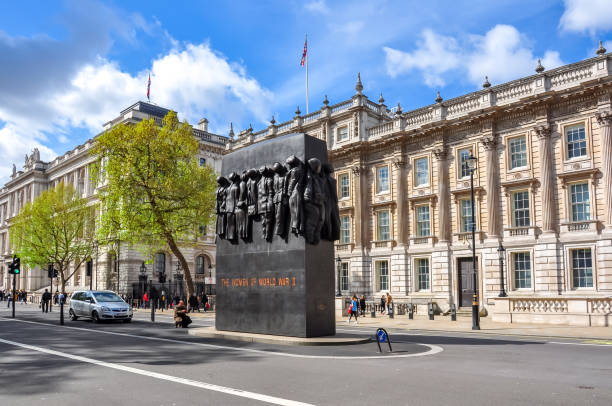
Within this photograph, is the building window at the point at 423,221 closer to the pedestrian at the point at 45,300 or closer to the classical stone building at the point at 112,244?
the classical stone building at the point at 112,244

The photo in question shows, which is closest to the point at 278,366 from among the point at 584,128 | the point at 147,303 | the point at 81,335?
the point at 81,335

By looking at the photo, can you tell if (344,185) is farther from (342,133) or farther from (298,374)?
(298,374)

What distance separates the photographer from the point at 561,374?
10016 millimetres

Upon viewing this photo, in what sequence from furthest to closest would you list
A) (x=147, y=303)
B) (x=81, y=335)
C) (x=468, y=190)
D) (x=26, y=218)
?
(x=26, y=218)
(x=147, y=303)
(x=468, y=190)
(x=81, y=335)

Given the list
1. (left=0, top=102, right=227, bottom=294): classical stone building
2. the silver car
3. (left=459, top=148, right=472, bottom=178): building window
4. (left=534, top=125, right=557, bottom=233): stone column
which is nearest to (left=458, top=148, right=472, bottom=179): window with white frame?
(left=459, top=148, right=472, bottom=178): building window

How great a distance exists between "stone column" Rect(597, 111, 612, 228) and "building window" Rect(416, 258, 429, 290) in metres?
12.5

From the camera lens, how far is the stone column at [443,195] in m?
36.1

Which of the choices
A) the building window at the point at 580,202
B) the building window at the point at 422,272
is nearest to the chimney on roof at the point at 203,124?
the building window at the point at 422,272

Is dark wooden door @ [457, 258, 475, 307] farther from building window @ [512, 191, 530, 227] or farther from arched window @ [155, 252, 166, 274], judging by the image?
arched window @ [155, 252, 166, 274]

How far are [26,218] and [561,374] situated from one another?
197 feet

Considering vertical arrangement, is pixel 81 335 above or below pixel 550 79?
below

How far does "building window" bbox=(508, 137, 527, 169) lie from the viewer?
33.2 m

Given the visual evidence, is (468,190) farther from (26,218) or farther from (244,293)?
(26,218)

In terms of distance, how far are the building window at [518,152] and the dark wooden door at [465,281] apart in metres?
7.08
